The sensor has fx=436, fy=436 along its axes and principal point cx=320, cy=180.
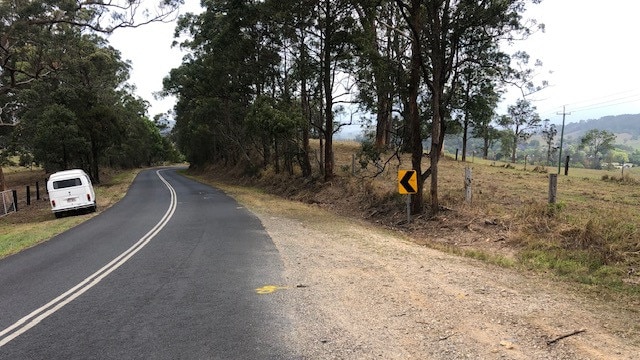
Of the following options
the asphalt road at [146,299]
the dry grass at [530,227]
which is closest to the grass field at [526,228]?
the dry grass at [530,227]

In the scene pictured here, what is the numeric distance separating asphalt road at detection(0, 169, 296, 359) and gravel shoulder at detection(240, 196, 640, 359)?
565mm

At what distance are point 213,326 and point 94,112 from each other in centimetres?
4038

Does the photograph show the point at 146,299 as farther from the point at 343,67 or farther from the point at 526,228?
the point at 343,67

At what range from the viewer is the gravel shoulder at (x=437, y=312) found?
4.69m

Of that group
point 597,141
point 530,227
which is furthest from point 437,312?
point 597,141

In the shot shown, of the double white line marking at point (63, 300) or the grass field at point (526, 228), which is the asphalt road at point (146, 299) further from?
the grass field at point (526, 228)

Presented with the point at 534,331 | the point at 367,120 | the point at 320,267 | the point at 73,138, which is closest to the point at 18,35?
the point at 73,138

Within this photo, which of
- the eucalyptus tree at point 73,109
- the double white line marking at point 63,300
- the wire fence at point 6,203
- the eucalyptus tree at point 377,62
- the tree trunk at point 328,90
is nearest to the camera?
the double white line marking at point 63,300

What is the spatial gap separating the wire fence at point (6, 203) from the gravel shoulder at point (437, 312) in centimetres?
2381

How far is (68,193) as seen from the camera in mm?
19984

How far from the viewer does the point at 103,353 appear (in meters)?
4.77

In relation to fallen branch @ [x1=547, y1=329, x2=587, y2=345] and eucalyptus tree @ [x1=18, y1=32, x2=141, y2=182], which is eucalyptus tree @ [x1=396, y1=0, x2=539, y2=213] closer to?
fallen branch @ [x1=547, y1=329, x2=587, y2=345]

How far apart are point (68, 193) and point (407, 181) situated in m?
15.7

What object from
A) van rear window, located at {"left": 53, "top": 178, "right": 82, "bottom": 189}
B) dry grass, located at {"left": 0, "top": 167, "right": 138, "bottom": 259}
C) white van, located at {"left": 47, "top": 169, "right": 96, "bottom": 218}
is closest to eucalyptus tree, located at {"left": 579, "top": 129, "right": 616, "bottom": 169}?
white van, located at {"left": 47, "top": 169, "right": 96, "bottom": 218}
